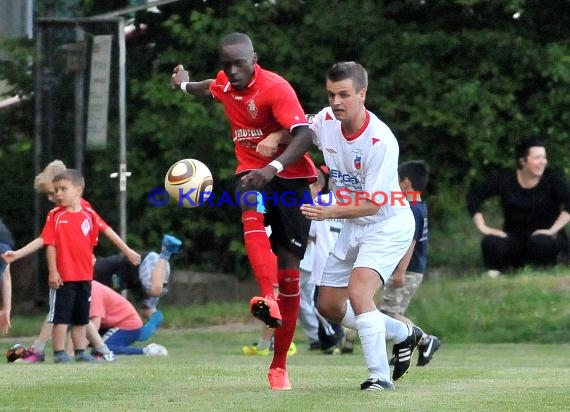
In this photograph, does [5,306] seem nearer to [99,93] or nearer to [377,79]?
[99,93]

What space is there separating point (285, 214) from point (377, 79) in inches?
408

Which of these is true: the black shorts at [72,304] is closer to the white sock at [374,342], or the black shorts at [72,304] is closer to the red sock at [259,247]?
the red sock at [259,247]

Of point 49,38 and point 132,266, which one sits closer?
point 132,266

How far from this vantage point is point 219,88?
938 centimetres

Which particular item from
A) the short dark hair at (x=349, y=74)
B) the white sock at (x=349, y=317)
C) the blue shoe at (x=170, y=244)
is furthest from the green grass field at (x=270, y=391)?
the short dark hair at (x=349, y=74)

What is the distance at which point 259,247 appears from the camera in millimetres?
8891

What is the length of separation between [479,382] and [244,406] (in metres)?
2.28

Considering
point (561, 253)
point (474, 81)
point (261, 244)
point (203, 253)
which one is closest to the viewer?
point (261, 244)

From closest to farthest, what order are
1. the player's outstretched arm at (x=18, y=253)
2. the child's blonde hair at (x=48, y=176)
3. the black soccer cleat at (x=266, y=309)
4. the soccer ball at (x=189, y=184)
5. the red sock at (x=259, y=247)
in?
the black soccer cleat at (x=266, y=309) < the red sock at (x=259, y=247) < the soccer ball at (x=189, y=184) < the player's outstretched arm at (x=18, y=253) < the child's blonde hair at (x=48, y=176)

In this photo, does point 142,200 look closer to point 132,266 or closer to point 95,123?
point 95,123

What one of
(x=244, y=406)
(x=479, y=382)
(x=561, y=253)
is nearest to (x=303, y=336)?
(x=561, y=253)

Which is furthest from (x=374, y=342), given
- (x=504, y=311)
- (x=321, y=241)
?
(x=504, y=311)

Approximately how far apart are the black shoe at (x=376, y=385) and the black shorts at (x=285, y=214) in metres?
0.92

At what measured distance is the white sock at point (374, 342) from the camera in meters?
8.69
